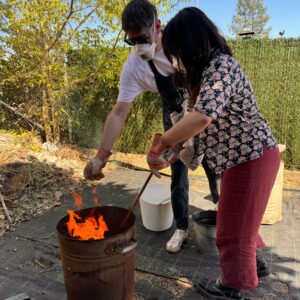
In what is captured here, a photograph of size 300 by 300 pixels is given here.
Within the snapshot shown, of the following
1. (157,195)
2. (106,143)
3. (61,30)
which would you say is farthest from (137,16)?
(61,30)

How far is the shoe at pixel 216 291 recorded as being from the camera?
2074mm

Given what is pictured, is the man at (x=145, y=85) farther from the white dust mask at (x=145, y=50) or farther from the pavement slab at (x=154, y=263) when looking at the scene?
the pavement slab at (x=154, y=263)

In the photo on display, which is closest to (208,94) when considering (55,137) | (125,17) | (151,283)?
(125,17)

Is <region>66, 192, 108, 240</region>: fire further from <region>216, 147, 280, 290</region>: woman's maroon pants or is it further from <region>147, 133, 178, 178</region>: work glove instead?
<region>216, 147, 280, 290</region>: woman's maroon pants

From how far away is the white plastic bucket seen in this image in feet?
10.4

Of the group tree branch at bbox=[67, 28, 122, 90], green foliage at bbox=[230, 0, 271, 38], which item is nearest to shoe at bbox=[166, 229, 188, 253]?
tree branch at bbox=[67, 28, 122, 90]

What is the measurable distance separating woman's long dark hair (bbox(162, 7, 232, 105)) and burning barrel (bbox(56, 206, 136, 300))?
39.4 inches

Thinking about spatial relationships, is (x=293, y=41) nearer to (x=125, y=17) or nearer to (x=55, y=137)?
(x=125, y=17)

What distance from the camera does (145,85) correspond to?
260 centimetres

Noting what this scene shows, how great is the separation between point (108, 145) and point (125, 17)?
2.80 feet

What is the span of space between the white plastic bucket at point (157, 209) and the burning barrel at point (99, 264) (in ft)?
3.63

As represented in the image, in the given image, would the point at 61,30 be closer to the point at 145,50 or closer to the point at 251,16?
the point at 145,50

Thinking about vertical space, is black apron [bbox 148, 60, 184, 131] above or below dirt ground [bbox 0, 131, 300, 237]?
above

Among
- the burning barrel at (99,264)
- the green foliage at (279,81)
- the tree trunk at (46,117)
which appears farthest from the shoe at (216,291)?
the tree trunk at (46,117)
